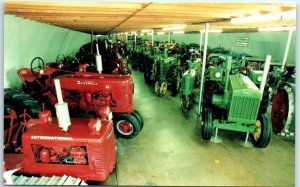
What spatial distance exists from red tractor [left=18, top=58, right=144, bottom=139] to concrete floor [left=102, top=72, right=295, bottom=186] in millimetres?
399

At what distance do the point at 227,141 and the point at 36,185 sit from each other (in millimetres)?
3940

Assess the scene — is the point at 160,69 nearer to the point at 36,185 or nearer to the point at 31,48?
the point at 31,48

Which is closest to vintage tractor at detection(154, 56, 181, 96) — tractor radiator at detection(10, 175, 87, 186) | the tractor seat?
the tractor seat

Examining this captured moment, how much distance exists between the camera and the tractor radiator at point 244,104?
488cm

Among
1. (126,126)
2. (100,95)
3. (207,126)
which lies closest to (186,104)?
(207,126)

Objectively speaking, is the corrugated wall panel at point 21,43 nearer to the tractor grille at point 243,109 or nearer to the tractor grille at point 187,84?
the tractor grille at point 187,84

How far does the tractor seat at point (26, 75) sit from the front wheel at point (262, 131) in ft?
17.3

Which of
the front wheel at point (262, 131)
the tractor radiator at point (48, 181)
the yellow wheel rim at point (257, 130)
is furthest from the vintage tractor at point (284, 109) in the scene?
the tractor radiator at point (48, 181)

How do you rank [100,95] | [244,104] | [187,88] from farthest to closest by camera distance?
[187,88] < [100,95] < [244,104]

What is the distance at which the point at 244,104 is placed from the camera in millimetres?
4957

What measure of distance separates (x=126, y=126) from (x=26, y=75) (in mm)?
2648

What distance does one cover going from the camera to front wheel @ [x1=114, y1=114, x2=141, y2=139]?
17.4 ft

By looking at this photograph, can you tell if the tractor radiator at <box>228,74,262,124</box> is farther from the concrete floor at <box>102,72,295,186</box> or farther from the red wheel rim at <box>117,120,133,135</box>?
the red wheel rim at <box>117,120,133,135</box>

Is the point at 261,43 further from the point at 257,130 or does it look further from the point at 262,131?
the point at 262,131
